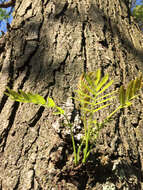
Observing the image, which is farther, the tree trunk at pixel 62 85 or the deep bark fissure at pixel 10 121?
the deep bark fissure at pixel 10 121

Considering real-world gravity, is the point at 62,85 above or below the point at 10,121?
above

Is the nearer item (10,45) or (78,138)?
(78,138)

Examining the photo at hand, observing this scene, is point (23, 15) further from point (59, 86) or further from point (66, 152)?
point (66, 152)

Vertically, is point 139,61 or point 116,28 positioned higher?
point 116,28

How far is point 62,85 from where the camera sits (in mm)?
1080

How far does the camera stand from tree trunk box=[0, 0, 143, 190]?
823 millimetres

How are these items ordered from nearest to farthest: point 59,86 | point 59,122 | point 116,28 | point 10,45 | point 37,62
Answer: point 59,122 < point 59,86 < point 37,62 < point 10,45 < point 116,28

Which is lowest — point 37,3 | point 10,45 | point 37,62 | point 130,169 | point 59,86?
point 130,169

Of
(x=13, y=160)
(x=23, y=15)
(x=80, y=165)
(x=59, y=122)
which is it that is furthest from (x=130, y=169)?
(x=23, y=15)

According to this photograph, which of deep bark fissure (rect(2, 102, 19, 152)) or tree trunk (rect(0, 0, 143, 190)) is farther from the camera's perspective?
deep bark fissure (rect(2, 102, 19, 152))

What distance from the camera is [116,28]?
151cm

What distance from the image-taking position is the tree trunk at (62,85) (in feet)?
2.70

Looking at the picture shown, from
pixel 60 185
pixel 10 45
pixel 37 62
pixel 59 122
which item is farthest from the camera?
pixel 10 45

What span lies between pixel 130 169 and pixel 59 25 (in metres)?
1.11
